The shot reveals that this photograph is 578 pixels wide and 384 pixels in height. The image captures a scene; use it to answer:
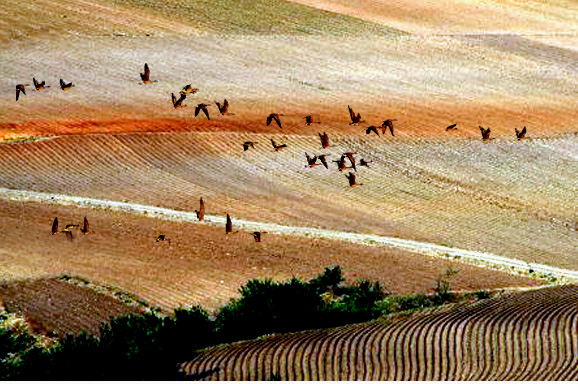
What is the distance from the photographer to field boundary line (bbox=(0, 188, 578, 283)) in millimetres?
34719

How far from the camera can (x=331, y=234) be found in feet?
120

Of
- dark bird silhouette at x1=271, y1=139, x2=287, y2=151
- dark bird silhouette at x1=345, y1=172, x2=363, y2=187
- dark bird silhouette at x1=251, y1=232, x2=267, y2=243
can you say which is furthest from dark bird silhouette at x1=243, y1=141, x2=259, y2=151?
dark bird silhouette at x1=251, y1=232, x2=267, y2=243

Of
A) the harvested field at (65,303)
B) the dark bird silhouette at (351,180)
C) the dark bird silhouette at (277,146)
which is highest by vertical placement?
the dark bird silhouette at (277,146)

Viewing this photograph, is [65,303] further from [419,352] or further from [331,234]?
[331,234]

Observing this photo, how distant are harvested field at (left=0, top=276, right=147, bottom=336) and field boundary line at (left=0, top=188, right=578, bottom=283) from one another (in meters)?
7.11

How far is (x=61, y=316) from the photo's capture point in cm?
2797

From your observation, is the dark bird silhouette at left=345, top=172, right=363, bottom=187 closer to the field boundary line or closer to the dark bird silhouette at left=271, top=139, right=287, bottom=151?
→ the dark bird silhouette at left=271, top=139, right=287, bottom=151

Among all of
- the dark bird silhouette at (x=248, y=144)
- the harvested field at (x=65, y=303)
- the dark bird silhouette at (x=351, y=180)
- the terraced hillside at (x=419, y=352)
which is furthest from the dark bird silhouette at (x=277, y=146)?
the terraced hillside at (x=419, y=352)

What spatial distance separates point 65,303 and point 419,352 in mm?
9368

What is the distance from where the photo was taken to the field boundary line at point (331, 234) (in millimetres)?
34719

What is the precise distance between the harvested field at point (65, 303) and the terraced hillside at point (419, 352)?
490cm

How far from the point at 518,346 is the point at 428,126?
86.1ft

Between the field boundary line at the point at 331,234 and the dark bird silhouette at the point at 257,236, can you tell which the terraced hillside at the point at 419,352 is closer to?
the dark bird silhouette at the point at 257,236

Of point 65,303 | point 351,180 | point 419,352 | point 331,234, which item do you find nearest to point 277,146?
point 351,180
